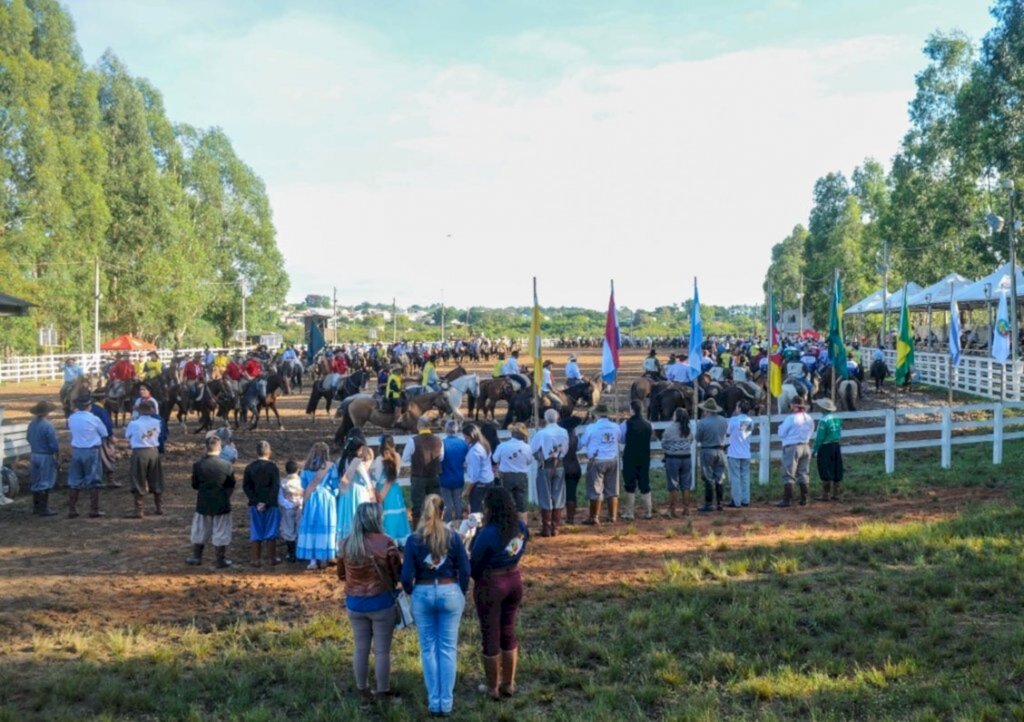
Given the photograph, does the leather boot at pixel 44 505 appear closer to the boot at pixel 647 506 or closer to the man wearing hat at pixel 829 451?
the boot at pixel 647 506

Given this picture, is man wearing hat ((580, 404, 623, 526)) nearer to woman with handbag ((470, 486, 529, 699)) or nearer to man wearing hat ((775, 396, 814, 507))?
man wearing hat ((775, 396, 814, 507))

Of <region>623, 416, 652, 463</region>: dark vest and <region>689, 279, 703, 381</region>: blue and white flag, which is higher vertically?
<region>689, 279, 703, 381</region>: blue and white flag

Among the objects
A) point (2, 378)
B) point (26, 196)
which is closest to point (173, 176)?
point (26, 196)

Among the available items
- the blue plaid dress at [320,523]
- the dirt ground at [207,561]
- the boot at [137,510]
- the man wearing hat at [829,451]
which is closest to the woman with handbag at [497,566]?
the dirt ground at [207,561]

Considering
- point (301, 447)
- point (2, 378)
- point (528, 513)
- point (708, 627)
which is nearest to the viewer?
point (708, 627)

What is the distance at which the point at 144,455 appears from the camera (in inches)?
532

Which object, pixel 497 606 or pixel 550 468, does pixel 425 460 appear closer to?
pixel 550 468

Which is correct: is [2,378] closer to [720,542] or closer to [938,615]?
[720,542]

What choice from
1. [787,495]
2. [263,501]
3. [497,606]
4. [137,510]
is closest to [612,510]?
[787,495]

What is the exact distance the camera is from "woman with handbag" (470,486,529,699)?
6.70 m

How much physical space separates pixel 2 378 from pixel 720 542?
40883mm

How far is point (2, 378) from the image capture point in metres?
42.2

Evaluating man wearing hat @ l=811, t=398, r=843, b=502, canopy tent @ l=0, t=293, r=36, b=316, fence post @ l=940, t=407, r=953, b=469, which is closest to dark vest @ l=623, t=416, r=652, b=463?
man wearing hat @ l=811, t=398, r=843, b=502

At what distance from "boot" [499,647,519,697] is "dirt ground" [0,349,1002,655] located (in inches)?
97.6
